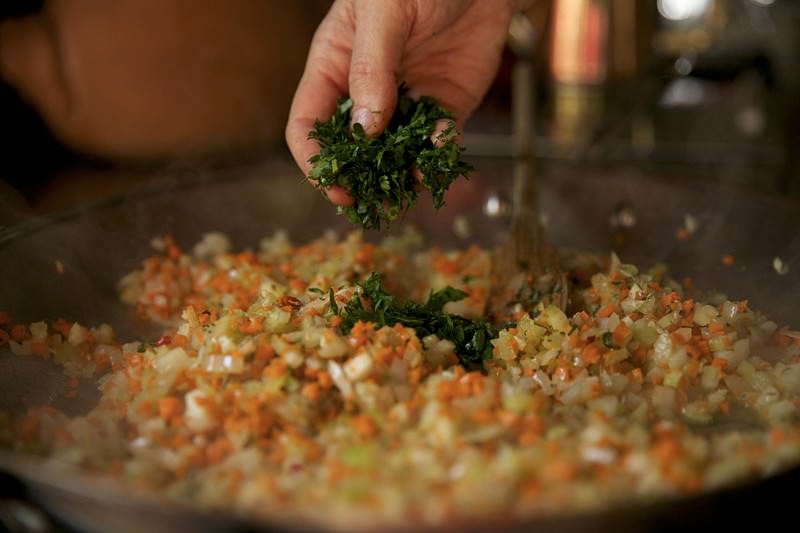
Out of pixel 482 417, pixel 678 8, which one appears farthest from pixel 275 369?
pixel 678 8

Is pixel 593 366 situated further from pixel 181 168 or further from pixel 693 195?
pixel 181 168

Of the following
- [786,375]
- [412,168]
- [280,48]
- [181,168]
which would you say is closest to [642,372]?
[786,375]

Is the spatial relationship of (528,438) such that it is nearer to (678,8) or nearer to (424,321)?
(424,321)

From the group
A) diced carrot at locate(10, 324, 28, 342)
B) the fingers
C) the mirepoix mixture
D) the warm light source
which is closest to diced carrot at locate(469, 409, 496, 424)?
the mirepoix mixture

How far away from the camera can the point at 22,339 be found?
61.5 inches

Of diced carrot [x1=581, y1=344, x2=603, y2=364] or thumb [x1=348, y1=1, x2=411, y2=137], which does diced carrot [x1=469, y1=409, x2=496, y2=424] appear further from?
thumb [x1=348, y1=1, x2=411, y2=137]

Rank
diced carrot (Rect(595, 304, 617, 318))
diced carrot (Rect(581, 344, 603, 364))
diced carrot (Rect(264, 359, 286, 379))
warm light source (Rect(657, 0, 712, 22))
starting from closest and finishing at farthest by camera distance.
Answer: diced carrot (Rect(264, 359, 286, 379)) < diced carrot (Rect(581, 344, 603, 364)) < diced carrot (Rect(595, 304, 617, 318)) < warm light source (Rect(657, 0, 712, 22))

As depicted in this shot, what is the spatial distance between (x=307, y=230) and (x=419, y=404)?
1007 millimetres

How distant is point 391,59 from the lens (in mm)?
1588

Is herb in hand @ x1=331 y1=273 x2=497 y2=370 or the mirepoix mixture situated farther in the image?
herb in hand @ x1=331 y1=273 x2=497 y2=370

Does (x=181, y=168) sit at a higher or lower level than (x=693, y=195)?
higher

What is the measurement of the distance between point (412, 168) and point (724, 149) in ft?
7.56

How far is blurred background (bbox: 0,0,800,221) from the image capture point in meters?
2.73

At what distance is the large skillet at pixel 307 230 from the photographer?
5.46 feet
